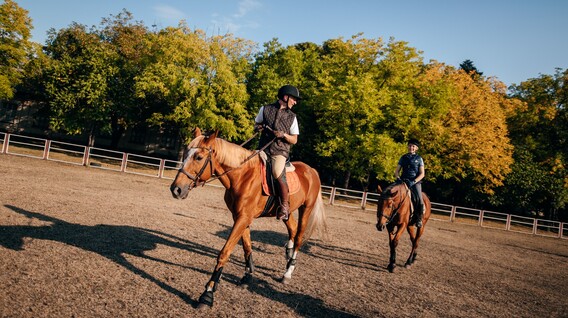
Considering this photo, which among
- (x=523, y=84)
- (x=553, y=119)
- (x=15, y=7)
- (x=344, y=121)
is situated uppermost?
(x=523, y=84)

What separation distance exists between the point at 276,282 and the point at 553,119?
37.5 meters

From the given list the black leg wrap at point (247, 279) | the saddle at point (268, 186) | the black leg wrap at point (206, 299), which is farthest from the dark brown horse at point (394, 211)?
the black leg wrap at point (206, 299)

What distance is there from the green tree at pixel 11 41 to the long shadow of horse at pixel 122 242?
32.9m

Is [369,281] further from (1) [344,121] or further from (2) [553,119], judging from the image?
(2) [553,119]

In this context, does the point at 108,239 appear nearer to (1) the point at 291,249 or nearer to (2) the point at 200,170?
(2) the point at 200,170

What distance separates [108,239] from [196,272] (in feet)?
8.62

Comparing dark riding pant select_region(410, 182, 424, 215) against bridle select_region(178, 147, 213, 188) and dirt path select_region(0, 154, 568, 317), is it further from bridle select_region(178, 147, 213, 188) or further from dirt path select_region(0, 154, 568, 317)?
bridle select_region(178, 147, 213, 188)

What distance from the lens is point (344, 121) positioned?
88.3ft

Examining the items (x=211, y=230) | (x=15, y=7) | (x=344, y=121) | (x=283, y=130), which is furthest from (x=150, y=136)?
(x=283, y=130)

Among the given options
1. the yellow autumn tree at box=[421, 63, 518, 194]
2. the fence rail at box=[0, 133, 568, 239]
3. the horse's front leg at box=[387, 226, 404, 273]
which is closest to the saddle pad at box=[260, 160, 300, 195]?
the horse's front leg at box=[387, 226, 404, 273]

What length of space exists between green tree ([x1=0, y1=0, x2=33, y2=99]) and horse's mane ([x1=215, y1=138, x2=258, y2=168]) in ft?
123

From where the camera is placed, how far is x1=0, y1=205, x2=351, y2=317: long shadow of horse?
5.25 meters

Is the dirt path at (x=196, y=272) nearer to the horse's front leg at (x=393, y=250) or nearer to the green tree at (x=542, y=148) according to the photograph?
the horse's front leg at (x=393, y=250)

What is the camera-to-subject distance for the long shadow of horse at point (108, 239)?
5.99 meters
